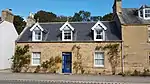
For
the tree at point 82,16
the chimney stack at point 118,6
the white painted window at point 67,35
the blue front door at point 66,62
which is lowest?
the blue front door at point 66,62

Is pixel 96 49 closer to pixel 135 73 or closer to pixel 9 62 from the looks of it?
pixel 135 73

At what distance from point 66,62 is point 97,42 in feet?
15.2

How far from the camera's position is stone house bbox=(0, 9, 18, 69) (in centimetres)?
3034

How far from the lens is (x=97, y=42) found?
82.4 ft

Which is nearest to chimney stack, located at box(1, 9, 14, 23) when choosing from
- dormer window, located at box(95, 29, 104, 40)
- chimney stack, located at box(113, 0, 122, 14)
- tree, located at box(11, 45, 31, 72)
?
tree, located at box(11, 45, 31, 72)

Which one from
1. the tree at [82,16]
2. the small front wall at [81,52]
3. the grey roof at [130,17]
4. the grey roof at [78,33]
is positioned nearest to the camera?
the small front wall at [81,52]

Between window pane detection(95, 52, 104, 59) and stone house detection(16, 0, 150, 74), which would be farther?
window pane detection(95, 52, 104, 59)

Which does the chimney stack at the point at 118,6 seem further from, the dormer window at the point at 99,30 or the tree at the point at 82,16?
the tree at the point at 82,16

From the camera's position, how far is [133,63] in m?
24.4

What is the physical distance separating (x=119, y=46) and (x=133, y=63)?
2.59 metres

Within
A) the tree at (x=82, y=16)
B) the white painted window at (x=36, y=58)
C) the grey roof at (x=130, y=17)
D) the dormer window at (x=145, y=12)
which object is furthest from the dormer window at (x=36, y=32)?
the tree at (x=82, y=16)

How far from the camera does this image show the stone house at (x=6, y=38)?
Result: 30.3 meters

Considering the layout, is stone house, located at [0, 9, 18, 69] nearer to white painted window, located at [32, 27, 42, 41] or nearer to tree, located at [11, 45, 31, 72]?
tree, located at [11, 45, 31, 72]

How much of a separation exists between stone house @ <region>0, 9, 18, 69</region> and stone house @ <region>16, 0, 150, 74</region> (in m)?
4.57
